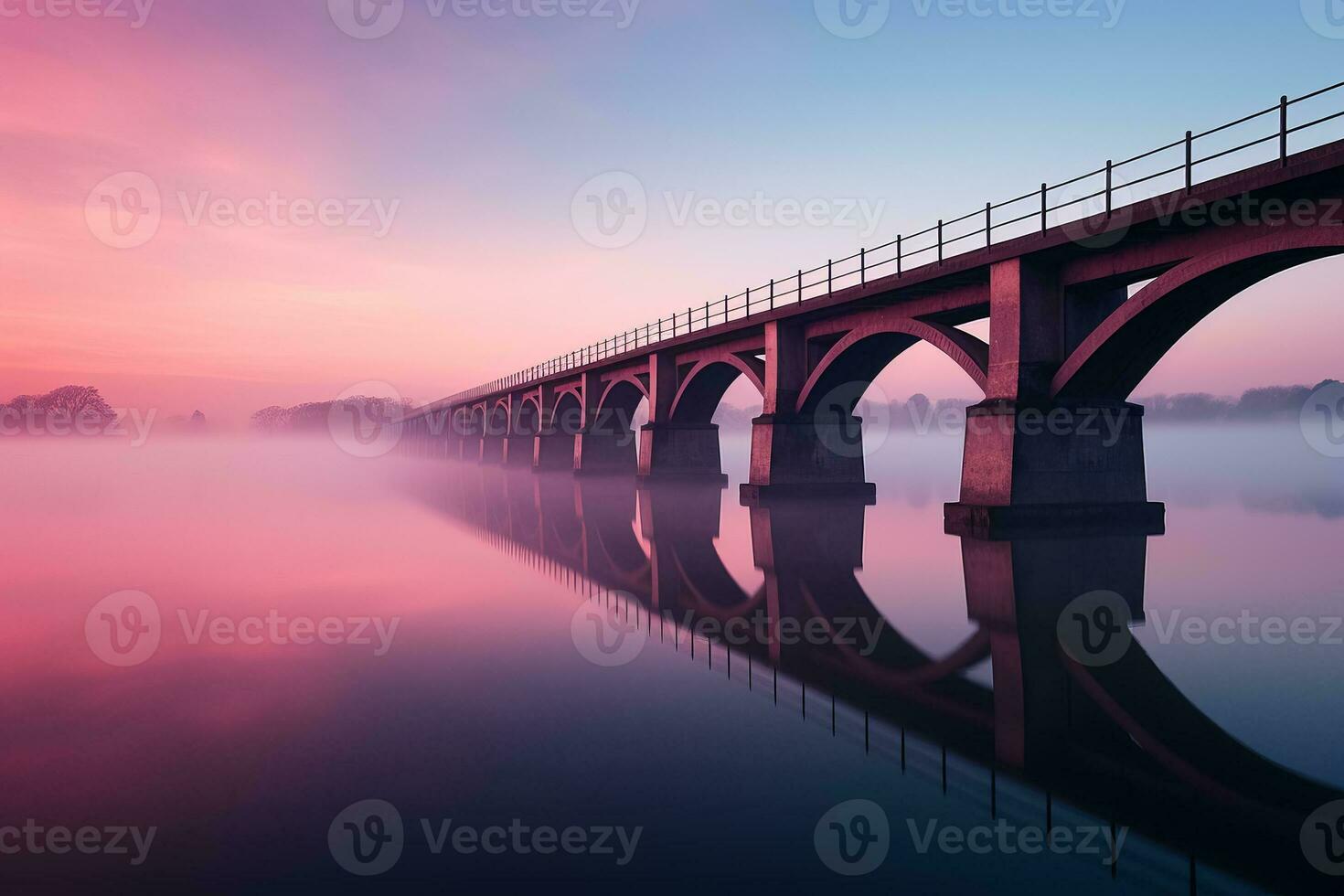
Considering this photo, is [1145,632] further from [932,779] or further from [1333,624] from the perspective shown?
[932,779]

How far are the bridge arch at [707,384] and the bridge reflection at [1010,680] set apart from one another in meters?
15.5

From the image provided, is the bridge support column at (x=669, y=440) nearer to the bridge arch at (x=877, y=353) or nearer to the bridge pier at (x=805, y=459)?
the bridge pier at (x=805, y=459)

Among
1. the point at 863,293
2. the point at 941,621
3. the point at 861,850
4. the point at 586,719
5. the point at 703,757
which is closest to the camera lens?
the point at 861,850

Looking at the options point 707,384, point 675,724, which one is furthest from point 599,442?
point 675,724

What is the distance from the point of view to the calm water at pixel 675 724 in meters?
4.66

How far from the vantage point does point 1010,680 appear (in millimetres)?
8070

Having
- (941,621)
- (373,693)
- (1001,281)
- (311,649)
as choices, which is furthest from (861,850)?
(1001,281)

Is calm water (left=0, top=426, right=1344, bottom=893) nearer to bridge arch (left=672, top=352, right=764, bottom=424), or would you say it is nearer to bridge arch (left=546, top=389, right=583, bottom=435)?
bridge arch (left=672, top=352, right=764, bottom=424)

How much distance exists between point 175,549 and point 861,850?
1930 cm

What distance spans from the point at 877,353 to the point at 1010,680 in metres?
21.5

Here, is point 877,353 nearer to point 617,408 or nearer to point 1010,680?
point 1010,680

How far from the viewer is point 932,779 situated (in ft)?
18.9

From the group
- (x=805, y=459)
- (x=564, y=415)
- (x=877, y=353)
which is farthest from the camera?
(x=564, y=415)

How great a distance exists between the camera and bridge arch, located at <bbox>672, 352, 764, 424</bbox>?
112 feet
